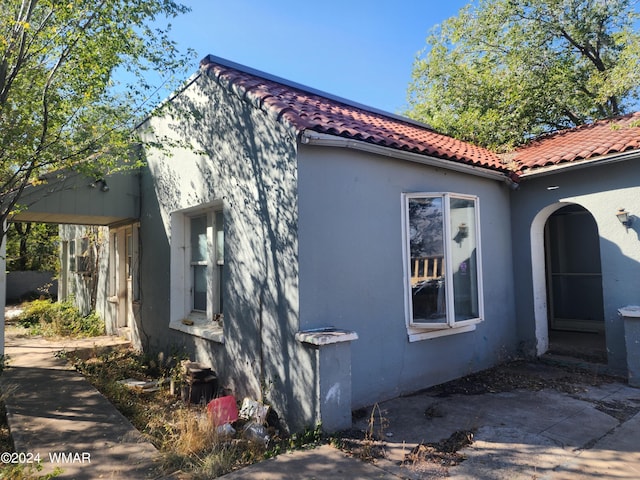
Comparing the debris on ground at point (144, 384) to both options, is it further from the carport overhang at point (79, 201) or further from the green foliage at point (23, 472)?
the green foliage at point (23, 472)

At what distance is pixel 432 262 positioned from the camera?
18.2 feet

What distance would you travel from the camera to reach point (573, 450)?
3.68 meters

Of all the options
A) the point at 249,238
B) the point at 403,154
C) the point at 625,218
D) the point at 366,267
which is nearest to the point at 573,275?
the point at 625,218

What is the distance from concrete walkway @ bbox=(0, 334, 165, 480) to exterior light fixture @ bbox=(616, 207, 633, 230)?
22.6 feet

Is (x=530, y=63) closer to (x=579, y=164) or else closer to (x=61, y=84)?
(x=579, y=164)

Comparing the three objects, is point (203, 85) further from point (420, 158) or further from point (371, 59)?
point (371, 59)

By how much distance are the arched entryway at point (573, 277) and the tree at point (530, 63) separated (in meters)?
3.00

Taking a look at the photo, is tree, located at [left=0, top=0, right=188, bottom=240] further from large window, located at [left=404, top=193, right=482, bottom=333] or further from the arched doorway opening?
the arched doorway opening

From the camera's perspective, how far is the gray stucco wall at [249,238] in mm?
4500

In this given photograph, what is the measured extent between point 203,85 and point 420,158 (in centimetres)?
387

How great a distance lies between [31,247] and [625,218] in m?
27.8

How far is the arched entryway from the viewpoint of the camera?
8586 mm

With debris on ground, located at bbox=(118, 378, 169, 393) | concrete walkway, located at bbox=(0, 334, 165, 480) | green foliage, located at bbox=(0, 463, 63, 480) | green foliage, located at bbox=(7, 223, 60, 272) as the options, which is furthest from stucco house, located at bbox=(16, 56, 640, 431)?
green foliage, located at bbox=(7, 223, 60, 272)

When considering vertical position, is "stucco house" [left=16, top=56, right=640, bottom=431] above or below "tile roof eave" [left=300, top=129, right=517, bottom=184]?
below
